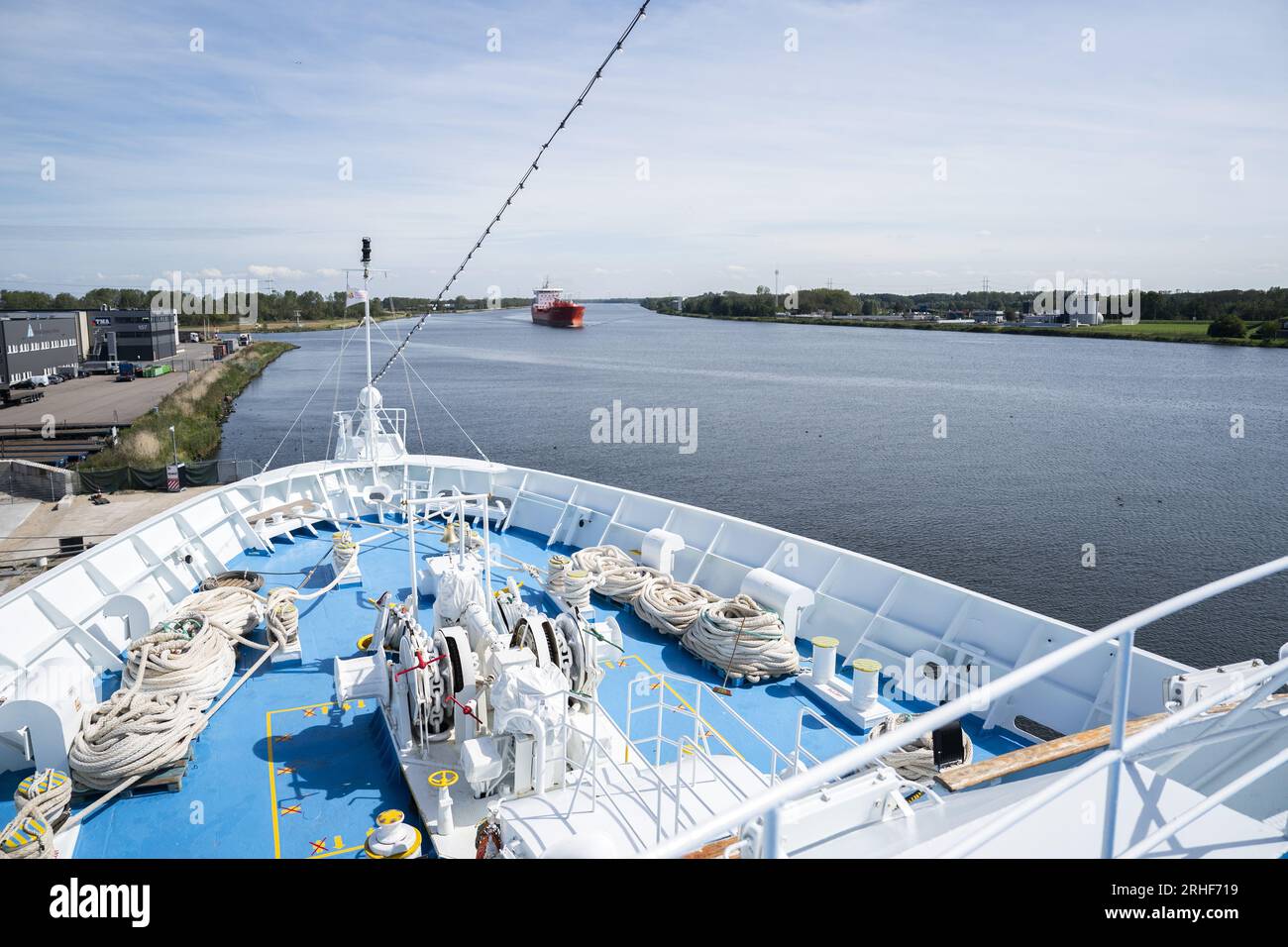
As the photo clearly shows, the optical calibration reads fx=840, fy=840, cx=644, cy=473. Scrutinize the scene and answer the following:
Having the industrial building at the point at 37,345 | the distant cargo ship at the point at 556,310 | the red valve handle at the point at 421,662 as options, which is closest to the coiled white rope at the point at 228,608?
the red valve handle at the point at 421,662

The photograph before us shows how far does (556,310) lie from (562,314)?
1.08m

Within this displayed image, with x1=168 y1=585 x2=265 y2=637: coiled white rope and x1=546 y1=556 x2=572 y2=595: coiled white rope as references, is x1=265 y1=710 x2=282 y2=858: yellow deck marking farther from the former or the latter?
x1=546 y1=556 x2=572 y2=595: coiled white rope

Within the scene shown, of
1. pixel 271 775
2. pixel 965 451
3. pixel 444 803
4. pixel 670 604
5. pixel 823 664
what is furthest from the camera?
pixel 965 451

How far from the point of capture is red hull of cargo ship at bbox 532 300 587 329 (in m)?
106

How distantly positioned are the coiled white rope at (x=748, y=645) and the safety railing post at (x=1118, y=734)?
5332 mm

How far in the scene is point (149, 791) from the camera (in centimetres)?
602

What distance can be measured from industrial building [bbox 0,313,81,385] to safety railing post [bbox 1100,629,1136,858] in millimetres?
52548

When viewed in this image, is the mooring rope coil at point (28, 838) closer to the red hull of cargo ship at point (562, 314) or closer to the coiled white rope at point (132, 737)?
the coiled white rope at point (132, 737)

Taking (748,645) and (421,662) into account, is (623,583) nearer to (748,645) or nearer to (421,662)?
(748,645)

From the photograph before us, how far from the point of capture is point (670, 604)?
28.5 feet

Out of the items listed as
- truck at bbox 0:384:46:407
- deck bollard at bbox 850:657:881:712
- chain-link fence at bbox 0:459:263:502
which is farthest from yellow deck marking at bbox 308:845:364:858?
truck at bbox 0:384:46:407

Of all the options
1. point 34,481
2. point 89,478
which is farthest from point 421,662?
point 34,481
